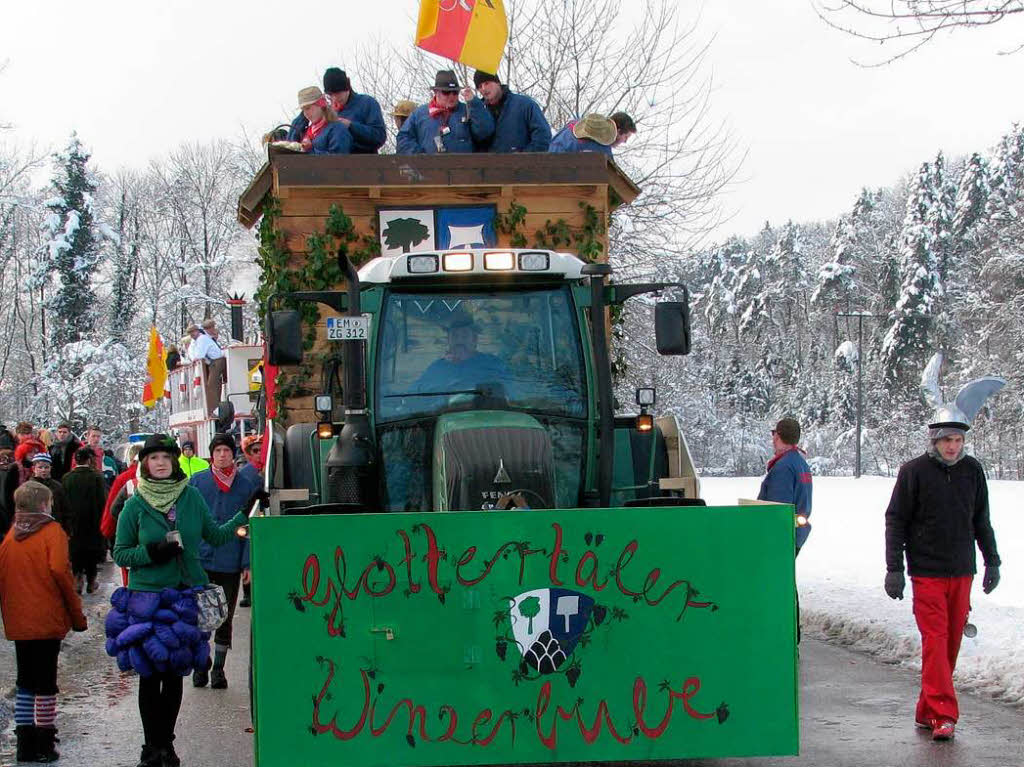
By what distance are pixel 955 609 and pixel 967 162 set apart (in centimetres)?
7041

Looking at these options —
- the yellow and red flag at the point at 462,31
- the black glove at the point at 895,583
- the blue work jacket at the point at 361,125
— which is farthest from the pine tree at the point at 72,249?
the black glove at the point at 895,583

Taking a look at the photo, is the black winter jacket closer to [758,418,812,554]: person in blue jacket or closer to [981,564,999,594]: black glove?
[981,564,999,594]: black glove

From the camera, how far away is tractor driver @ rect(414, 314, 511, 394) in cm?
824

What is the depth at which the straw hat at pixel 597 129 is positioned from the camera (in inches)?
437

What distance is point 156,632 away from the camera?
7316mm

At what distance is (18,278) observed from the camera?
6266 centimetres

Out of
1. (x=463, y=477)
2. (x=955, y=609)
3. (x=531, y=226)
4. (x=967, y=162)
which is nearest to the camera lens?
(x=463, y=477)

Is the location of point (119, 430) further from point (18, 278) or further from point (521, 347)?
point (521, 347)

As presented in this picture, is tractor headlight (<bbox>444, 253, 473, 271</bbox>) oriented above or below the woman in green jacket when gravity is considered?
above

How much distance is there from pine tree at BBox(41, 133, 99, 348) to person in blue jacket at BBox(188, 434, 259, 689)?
51.0m

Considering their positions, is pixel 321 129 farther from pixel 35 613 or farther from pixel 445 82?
pixel 35 613

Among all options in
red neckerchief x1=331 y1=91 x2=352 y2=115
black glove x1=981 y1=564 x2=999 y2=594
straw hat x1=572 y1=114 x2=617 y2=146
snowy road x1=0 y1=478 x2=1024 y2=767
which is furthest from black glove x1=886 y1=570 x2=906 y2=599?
red neckerchief x1=331 y1=91 x2=352 y2=115

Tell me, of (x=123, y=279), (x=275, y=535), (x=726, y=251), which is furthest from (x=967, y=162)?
(x=275, y=535)

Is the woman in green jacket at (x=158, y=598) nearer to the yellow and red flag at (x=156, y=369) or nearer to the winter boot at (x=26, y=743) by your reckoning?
the winter boot at (x=26, y=743)
